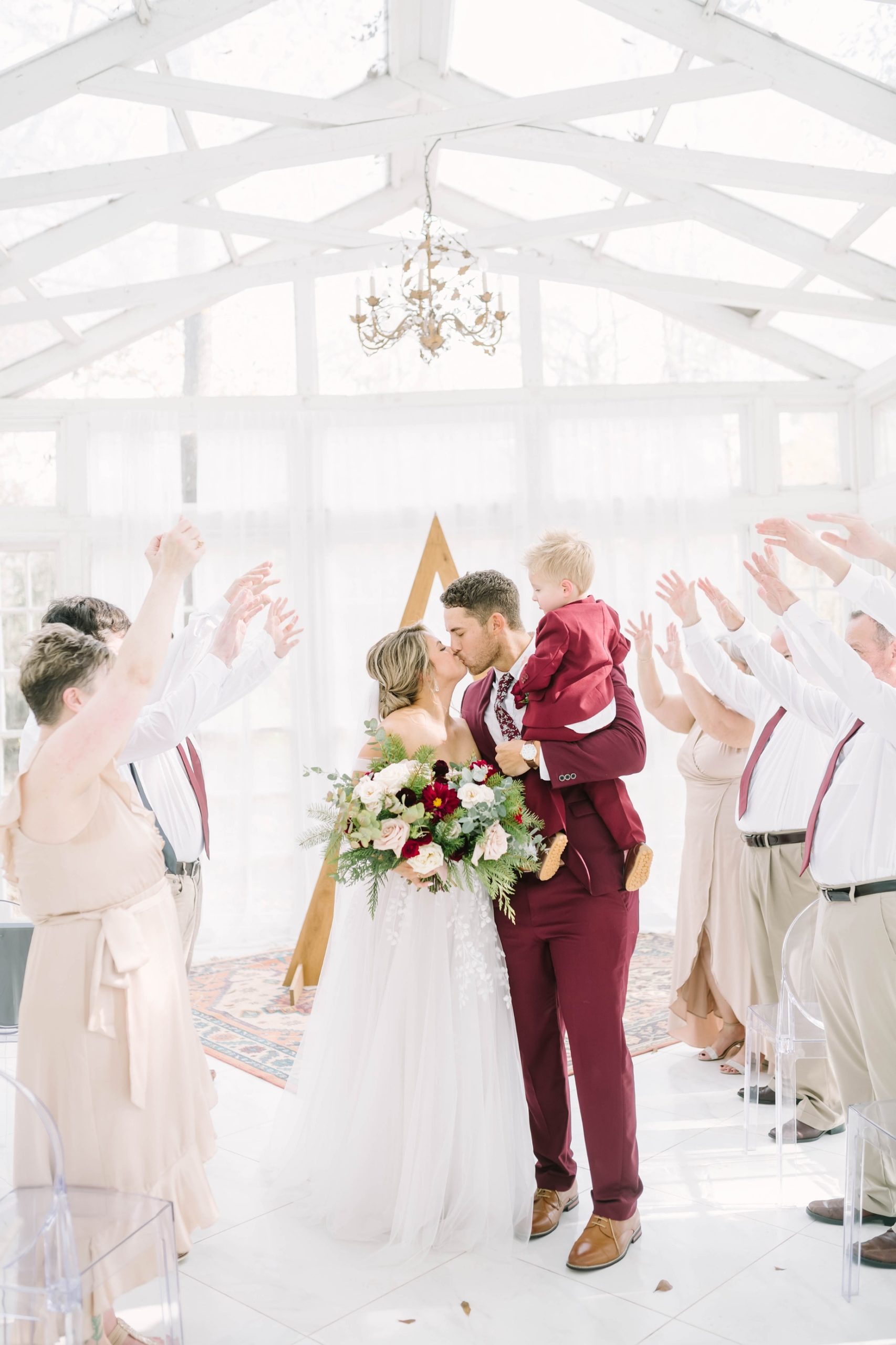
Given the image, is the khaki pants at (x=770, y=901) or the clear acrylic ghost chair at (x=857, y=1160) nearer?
the clear acrylic ghost chair at (x=857, y=1160)

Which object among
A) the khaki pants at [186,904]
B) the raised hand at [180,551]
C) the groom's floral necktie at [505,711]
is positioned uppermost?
the raised hand at [180,551]

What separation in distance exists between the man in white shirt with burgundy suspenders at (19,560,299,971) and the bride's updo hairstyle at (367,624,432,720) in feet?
1.00

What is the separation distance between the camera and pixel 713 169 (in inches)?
187

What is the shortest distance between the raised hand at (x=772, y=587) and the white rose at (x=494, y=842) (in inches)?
36.1

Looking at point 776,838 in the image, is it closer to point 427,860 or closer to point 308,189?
point 427,860

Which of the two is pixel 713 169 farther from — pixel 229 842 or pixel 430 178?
pixel 229 842

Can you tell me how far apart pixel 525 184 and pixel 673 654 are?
12.2 ft

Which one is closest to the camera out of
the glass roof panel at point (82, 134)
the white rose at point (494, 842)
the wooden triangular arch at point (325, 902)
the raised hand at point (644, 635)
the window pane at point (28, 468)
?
the white rose at point (494, 842)

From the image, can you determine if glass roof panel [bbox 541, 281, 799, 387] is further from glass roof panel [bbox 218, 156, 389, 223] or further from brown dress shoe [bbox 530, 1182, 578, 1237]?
brown dress shoe [bbox 530, 1182, 578, 1237]

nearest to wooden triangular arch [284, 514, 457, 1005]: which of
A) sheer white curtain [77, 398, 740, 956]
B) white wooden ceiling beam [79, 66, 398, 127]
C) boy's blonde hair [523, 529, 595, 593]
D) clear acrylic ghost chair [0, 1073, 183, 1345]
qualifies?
sheer white curtain [77, 398, 740, 956]

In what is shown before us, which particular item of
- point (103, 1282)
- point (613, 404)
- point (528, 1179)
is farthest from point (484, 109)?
point (103, 1282)

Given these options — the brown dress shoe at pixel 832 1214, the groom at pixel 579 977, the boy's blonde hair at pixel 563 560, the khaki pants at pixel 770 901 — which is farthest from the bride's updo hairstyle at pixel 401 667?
the brown dress shoe at pixel 832 1214

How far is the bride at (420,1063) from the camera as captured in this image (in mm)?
2912

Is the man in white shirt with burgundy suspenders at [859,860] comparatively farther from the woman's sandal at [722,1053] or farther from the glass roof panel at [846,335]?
the glass roof panel at [846,335]
